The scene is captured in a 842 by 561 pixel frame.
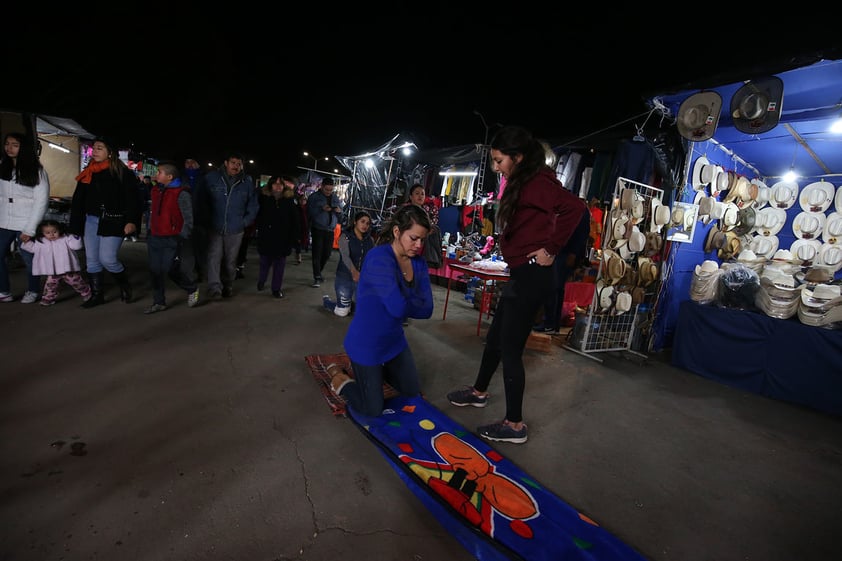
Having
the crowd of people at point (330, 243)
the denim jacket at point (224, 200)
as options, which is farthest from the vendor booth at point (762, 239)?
the denim jacket at point (224, 200)

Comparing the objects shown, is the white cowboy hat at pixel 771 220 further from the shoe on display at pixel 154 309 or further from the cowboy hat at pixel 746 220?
the shoe on display at pixel 154 309

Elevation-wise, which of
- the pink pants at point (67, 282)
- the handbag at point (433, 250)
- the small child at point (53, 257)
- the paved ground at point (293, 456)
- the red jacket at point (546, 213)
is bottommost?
the paved ground at point (293, 456)

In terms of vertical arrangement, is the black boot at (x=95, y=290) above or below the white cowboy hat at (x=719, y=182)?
below

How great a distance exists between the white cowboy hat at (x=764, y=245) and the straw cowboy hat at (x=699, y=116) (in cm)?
290

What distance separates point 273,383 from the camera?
3420 mm

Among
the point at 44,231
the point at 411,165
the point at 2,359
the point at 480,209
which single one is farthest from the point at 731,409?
the point at 411,165

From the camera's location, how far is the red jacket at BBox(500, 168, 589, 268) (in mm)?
A: 2627

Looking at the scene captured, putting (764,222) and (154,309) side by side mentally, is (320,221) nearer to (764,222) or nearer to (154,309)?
(154,309)

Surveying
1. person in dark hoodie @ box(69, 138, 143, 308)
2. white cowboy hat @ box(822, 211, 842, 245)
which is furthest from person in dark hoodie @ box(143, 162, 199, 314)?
white cowboy hat @ box(822, 211, 842, 245)

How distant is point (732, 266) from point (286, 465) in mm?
5862

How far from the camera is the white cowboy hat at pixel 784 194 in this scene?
6.00m

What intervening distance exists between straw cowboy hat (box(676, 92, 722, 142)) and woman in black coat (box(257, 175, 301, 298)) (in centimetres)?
561

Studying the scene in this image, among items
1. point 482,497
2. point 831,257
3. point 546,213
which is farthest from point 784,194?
point 482,497

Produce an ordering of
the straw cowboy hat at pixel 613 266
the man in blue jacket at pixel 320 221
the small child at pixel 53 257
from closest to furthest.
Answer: the small child at pixel 53 257
the straw cowboy hat at pixel 613 266
the man in blue jacket at pixel 320 221
